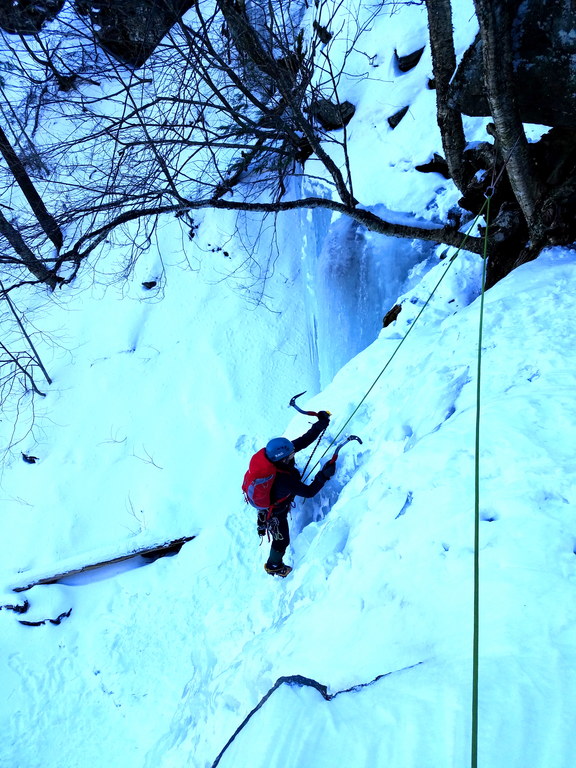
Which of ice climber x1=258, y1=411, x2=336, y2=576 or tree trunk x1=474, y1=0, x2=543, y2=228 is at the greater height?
tree trunk x1=474, y1=0, x2=543, y2=228

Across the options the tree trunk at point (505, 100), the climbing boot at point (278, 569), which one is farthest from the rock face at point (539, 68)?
the climbing boot at point (278, 569)

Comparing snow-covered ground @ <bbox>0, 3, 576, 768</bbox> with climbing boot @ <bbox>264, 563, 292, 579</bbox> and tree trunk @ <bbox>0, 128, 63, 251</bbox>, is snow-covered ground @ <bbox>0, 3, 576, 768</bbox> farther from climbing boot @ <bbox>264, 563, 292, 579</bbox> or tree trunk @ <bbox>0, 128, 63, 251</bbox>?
tree trunk @ <bbox>0, 128, 63, 251</bbox>

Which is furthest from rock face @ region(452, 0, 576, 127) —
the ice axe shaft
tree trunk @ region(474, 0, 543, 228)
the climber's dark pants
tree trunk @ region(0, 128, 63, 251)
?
the climber's dark pants

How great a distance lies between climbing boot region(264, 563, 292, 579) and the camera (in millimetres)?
3709

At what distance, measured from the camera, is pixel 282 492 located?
3625mm

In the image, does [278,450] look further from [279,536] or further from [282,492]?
[279,536]

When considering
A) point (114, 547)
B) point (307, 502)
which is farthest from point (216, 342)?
point (307, 502)

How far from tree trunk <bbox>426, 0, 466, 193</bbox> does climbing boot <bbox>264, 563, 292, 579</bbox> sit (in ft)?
11.8

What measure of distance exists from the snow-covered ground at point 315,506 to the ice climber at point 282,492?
152mm

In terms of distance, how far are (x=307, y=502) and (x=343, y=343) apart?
2.48 metres

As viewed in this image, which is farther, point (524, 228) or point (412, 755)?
point (524, 228)

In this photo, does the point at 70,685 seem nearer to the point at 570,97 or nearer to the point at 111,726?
the point at 111,726

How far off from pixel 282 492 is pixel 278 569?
65 centimetres

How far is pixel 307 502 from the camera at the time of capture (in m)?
4.10
